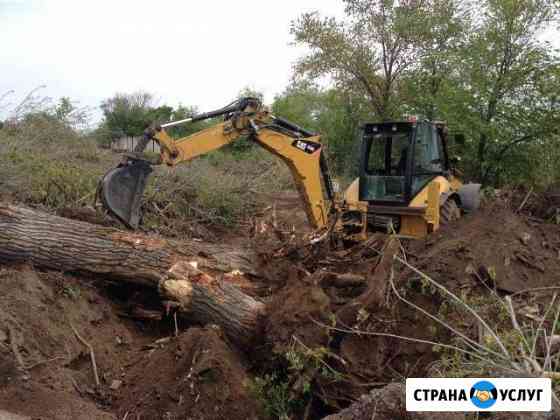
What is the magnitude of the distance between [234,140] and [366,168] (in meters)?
2.14

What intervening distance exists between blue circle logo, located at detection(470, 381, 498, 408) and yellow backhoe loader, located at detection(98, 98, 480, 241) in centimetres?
426

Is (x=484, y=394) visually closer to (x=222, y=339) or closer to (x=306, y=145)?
(x=222, y=339)

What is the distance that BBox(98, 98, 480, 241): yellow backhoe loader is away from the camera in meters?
6.51

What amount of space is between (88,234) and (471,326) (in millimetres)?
3458

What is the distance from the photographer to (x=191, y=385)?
3.62m

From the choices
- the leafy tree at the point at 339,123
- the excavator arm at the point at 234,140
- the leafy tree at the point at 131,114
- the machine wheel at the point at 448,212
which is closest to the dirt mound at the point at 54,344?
the excavator arm at the point at 234,140

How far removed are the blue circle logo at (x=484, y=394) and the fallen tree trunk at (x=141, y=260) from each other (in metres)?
2.22

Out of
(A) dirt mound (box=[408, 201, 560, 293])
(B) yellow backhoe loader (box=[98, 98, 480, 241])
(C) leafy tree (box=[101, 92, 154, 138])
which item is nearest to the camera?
(A) dirt mound (box=[408, 201, 560, 293])

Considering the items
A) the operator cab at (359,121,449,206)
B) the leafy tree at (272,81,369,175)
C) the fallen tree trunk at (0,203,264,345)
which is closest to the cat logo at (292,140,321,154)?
the operator cab at (359,121,449,206)

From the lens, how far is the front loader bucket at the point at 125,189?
5.57m

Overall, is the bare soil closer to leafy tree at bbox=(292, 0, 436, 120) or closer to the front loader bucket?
the front loader bucket

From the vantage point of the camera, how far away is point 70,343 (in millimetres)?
4070

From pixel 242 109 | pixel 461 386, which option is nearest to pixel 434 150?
pixel 242 109

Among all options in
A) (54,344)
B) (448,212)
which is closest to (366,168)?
(448,212)
